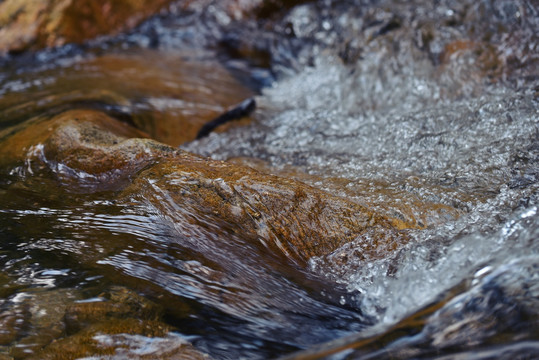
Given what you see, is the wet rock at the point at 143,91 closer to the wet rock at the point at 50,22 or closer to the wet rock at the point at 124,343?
the wet rock at the point at 50,22

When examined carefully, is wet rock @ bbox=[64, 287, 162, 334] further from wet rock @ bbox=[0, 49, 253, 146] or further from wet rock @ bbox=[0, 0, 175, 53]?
wet rock @ bbox=[0, 0, 175, 53]

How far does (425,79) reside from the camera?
4.25 m

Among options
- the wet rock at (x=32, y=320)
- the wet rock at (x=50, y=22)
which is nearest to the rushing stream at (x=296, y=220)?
the wet rock at (x=32, y=320)

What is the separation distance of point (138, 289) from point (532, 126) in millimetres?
2497

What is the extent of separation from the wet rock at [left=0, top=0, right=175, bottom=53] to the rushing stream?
216 cm

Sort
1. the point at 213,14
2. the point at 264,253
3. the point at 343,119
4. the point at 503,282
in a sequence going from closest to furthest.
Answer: the point at 503,282
the point at 264,253
the point at 343,119
the point at 213,14

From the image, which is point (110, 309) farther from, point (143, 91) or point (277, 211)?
point (143, 91)

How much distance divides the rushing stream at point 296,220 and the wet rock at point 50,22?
2.16m

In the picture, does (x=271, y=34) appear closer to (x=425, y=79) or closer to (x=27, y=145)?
(x=425, y=79)

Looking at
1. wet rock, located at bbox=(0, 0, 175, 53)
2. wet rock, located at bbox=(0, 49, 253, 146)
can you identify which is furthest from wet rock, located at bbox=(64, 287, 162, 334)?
wet rock, located at bbox=(0, 0, 175, 53)

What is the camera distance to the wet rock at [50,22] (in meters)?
6.28

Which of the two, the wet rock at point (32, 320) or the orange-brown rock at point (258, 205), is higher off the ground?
the orange-brown rock at point (258, 205)

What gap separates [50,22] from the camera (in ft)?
20.9

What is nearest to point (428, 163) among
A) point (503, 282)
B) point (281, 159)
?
point (281, 159)
